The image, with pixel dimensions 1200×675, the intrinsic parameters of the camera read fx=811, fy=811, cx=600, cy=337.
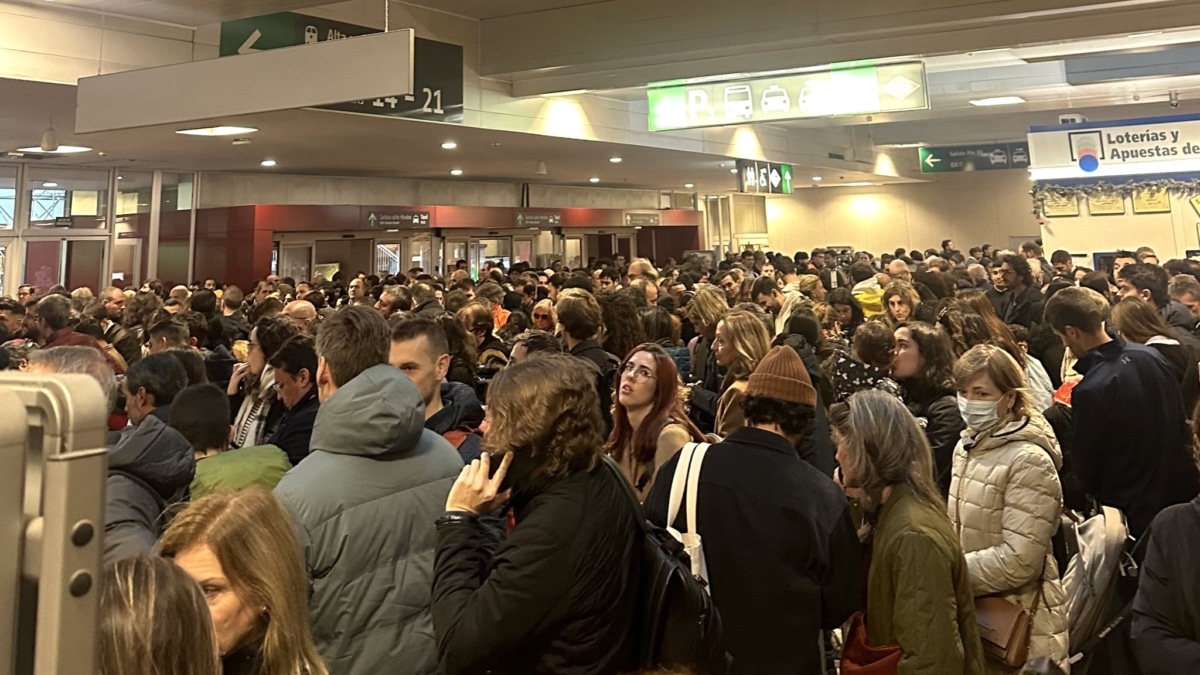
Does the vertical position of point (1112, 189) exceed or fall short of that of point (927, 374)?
it exceeds it

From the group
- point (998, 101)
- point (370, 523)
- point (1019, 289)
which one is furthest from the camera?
point (998, 101)

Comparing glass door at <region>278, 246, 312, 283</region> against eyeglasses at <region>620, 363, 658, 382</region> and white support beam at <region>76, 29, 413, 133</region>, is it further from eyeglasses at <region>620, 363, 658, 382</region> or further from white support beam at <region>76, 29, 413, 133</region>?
eyeglasses at <region>620, 363, 658, 382</region>

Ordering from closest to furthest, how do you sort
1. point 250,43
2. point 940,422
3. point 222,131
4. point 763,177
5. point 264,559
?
point 264,559 < point 940,422 < point 250,43 < point 222,131 < point 763,177

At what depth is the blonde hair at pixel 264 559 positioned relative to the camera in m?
1.48

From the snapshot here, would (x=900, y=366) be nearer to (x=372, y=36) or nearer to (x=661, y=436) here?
(x=661, y=436)

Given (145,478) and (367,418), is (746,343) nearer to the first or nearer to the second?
(367,418)

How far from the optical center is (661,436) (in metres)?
3.04

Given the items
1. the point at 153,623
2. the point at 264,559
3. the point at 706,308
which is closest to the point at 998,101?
the point at 706,308

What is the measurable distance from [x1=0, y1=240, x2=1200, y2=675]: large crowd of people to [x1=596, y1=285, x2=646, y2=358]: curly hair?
2.09 feet

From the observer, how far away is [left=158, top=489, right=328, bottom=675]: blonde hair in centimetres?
148

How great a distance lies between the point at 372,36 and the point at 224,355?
226cm

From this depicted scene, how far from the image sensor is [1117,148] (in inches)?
441

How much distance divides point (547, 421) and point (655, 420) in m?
1.38

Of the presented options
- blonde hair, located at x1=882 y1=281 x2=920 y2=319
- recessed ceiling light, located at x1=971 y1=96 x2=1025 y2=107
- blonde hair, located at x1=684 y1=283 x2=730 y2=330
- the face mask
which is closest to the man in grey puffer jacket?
the face mask
